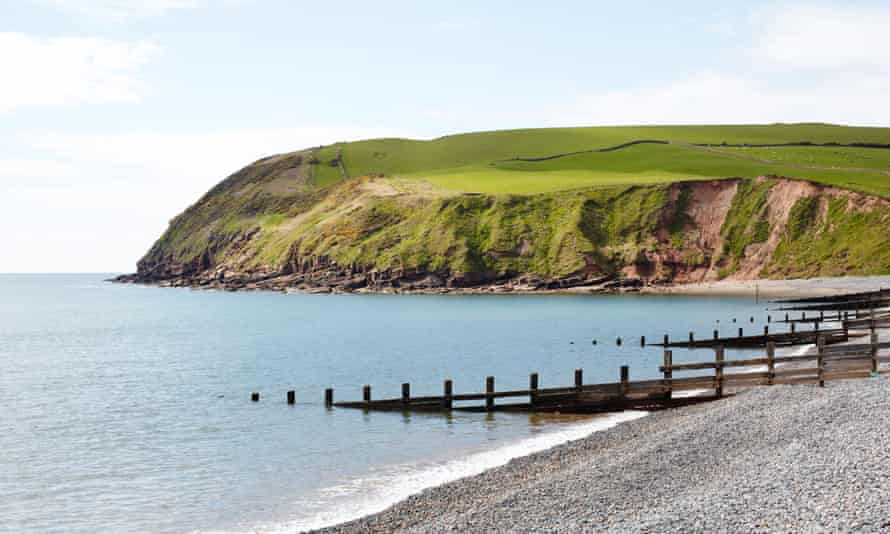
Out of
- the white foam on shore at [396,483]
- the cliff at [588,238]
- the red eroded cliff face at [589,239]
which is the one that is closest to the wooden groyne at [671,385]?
the white foam on shore at [396,483]

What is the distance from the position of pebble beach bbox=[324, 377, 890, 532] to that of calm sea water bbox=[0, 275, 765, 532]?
2.85 m

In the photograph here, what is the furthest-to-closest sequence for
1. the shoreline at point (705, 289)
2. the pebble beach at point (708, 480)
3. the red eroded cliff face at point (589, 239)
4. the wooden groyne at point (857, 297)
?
the red eroded cliff face at point (589, 239) < the shoreline at point (705, 289) < the wooden groyne at point (857, 297) < the pebble beach at point (708, 480)

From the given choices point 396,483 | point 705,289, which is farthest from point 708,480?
point 705,289

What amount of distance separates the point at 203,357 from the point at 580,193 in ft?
342

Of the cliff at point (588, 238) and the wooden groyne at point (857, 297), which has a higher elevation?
the cliff at point (588, 238)

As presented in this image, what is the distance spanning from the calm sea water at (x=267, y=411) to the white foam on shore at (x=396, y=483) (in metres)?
0.10

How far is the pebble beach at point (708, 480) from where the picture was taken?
16.4 meters

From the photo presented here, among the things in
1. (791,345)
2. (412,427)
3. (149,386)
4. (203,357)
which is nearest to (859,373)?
(412,427)

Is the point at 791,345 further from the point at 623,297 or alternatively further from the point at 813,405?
the point at 623,297

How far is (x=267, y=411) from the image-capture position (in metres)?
42.5

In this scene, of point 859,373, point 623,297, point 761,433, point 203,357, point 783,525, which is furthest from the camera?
point 623,297

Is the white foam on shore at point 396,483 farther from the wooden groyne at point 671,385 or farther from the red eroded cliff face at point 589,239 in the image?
the red eroded cliff face at point 589,239

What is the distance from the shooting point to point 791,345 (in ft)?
194

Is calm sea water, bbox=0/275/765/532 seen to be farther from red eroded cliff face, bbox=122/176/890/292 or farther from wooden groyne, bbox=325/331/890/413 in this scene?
red eroded cliff face, bbox=122/176/890/292
